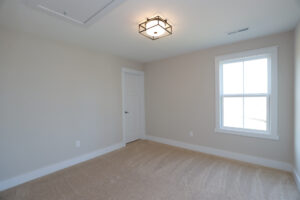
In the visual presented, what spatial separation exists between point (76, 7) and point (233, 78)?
315cm

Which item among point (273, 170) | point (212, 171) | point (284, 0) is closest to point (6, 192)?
point (212, 171)

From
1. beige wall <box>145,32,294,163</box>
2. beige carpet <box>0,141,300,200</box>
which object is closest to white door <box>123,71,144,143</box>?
beige wall <box>145,32,294,163</box>

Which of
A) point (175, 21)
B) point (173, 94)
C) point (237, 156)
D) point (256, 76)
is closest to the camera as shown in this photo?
point (175, 21)

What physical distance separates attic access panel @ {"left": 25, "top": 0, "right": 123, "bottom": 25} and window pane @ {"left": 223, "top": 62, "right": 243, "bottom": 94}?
2.66 m

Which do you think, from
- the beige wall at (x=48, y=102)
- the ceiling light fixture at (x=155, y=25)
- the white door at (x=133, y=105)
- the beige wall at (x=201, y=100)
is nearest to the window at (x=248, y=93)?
the beige wall at (x=201, y=100)

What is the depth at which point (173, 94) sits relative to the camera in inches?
152

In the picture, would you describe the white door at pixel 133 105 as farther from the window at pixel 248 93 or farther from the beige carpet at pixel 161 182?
the window at pixel 248 93

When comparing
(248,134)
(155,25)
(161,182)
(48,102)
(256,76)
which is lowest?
(161,182)

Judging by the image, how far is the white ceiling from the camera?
5.46 feet

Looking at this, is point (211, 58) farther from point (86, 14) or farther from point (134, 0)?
point (86, 14)

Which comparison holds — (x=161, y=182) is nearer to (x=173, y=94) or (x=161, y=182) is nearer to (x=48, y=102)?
(x=173, y=94)

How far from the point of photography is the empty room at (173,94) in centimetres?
187

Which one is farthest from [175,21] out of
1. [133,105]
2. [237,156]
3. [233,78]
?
[237,156]

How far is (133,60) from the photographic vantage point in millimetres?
4117
